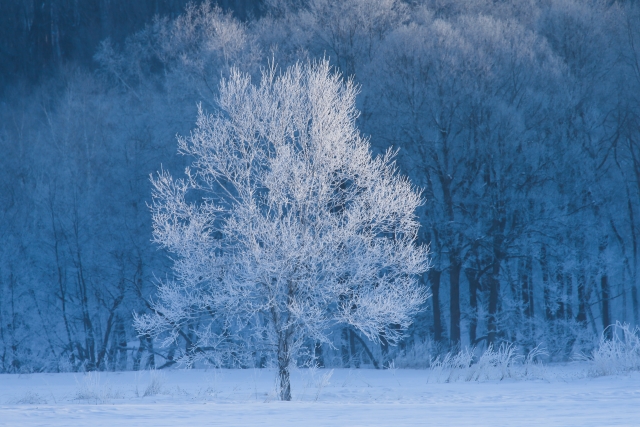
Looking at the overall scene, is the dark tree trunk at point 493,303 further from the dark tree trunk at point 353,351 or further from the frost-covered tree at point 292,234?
the frost-covered tree at point 292,234

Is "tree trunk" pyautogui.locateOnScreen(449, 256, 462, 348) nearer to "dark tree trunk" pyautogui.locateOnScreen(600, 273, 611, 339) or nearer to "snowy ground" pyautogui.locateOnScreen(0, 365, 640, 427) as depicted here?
"snowy ground" pyautogui.locateOnScreen(0, 365, 640, 427)

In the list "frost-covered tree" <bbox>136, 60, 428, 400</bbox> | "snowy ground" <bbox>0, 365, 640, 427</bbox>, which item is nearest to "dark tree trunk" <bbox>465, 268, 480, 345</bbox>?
"snowy ground" <bbox>0, 365, 640, 427</bbox>

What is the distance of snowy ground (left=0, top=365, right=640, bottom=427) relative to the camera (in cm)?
839

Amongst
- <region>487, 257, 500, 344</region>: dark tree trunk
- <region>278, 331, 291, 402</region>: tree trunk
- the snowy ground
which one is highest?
<region>487, 257, 500, 344</region>: dark tree trunk

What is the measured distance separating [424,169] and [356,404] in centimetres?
1237

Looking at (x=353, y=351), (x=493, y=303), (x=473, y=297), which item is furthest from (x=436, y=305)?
(x=353, y=351)

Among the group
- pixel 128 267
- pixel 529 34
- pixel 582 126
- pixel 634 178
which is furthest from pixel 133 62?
pixel 634 178

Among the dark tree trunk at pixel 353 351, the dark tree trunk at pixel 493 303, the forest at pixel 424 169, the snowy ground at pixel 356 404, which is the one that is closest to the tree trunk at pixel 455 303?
the forest at pixel 424 169

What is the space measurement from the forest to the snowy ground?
592 cm

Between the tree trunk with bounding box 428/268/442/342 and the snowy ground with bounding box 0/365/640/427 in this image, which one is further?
the tree trunk with bounding box 428/268/442/342

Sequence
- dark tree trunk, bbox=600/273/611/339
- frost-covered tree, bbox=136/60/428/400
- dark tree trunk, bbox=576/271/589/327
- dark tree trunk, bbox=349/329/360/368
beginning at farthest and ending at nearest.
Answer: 1. dark tree trunk, bbox=600/273/611/339
2. dark tree trunk, bbox=576/271/589/327
3. dark tree trunk, bbox=349/329/360/368
4. frost-covered tree, bbox=136/60/428/400

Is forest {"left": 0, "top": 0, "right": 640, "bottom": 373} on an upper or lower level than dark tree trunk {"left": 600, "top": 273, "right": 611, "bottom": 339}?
upper

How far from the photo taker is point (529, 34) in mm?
23141

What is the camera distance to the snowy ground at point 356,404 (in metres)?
8.39
